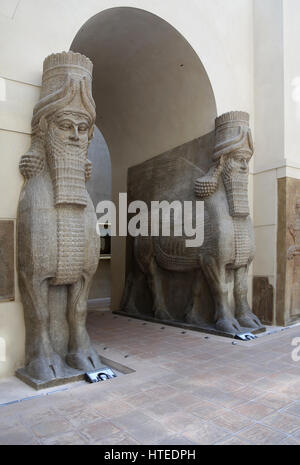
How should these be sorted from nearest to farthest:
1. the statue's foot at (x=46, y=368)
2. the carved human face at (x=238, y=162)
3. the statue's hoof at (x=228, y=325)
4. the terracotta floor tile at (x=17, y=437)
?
the terracotta floor tile at (x=17, y=437)
the statue's foot at (x=46, y=368)
the statue's hoof at (x=228, y=325)
the carved human face at (x=238, y=162)

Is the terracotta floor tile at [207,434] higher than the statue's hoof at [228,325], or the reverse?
the statue's hoof at [228,325]

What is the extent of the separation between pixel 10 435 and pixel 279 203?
4540 mm

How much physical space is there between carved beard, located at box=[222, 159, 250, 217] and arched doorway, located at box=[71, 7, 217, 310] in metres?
0.85

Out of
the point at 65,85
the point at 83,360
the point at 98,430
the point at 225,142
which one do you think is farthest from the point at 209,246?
the point at 98,430

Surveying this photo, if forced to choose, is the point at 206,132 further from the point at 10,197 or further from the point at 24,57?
the point at 10,197

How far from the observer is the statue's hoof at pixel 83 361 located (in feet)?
10.8

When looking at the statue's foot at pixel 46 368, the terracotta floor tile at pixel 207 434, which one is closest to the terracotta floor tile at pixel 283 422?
the terracotta floor tile at pixel 207 434

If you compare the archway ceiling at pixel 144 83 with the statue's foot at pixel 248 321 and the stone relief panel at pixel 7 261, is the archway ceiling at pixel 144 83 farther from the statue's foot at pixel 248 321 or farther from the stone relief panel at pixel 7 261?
the statue's foot at pixel 248 321

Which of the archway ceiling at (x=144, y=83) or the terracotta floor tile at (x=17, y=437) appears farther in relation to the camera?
the archway ceiling at (x=144, y=83)

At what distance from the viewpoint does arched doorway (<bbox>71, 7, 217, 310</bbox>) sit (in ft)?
16.3

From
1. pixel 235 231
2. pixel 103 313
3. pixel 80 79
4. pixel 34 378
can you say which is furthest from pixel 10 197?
pixel 103 313

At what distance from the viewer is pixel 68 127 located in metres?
3.30

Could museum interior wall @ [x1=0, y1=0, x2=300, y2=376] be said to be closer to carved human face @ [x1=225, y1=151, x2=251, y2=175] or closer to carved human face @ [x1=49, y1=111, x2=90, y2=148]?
carved human face @ [x1=225, y1=151, x2=251, y2=175]

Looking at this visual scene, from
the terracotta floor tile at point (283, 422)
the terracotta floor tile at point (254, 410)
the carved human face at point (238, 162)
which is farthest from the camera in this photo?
the carved human face at point (238, 162)
